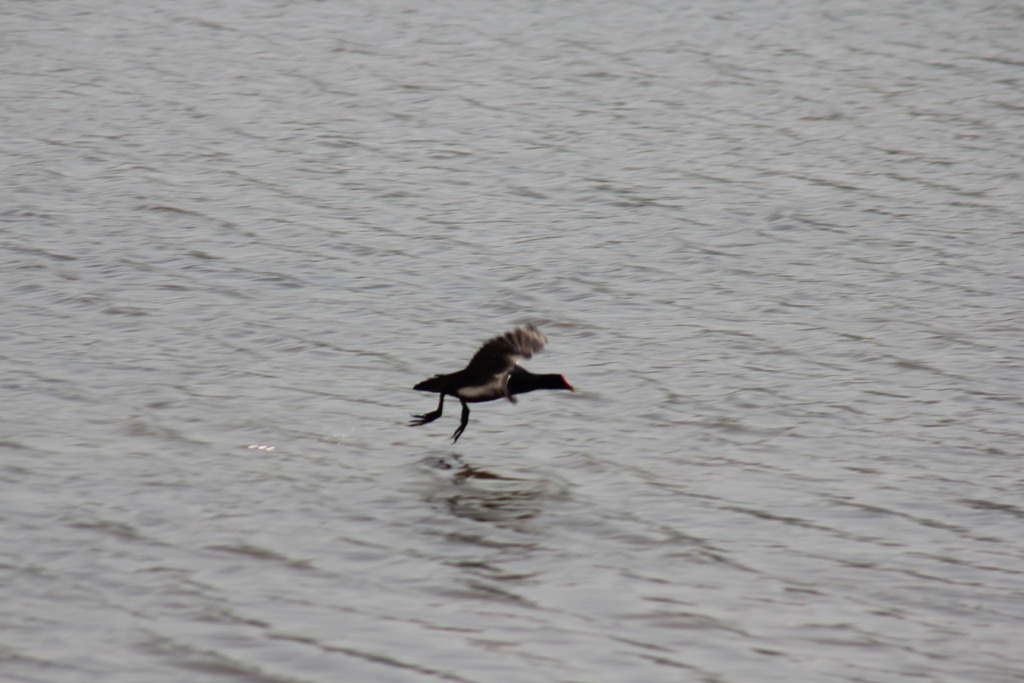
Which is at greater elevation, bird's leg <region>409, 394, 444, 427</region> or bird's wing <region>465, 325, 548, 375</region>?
bird's wing <region>465, 325, 548, 375</region>

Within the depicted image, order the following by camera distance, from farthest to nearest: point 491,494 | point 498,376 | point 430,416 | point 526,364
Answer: point 526,364 < point 430,416 < point 498,376 < point 491,494

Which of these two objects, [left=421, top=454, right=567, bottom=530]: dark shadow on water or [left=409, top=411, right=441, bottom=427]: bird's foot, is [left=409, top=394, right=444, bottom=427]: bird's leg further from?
[left=421, top=454, right=567, bottom=530]: dark shadow on water

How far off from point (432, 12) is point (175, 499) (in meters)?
15.5

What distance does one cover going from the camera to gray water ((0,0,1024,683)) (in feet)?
24.3

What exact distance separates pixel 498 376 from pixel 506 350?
170 millimetres

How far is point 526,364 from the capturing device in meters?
11.5

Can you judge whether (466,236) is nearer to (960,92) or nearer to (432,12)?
(960,92)

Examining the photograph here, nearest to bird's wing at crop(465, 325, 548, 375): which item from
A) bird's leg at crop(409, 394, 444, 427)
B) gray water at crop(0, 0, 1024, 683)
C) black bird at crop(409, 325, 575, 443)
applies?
black bird at crop(409, 325, 575, 443)

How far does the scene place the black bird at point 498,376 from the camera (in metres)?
9.28

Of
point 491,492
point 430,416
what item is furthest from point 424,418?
point 491,492

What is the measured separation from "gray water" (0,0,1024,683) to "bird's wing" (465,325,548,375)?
596mm

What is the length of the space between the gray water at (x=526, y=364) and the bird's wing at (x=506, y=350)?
596mm

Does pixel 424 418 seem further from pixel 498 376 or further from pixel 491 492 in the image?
pixel 491 492

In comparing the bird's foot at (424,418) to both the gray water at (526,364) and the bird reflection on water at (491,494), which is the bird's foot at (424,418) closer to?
the gray water at (526,364)
